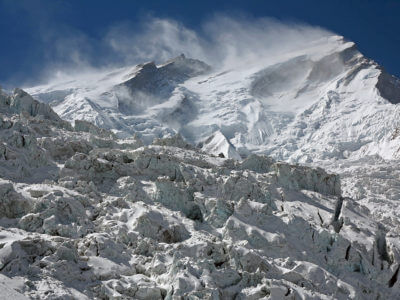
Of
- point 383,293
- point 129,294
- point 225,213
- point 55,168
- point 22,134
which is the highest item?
point 22,134

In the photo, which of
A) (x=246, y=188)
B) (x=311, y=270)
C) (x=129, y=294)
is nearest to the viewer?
(x=129, y=294)

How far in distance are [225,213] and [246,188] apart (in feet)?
18.8

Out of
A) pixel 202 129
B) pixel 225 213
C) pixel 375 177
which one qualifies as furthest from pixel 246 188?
pixel 202 129

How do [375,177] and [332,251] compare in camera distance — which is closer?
[332,251]

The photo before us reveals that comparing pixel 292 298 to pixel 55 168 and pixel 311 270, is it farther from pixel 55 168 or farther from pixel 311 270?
pixel 55 168

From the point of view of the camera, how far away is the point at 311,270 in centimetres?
3078

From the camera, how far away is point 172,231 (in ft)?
107

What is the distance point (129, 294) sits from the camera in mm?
23438

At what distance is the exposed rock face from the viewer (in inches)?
943

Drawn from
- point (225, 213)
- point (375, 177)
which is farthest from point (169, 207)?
point (375, 177)

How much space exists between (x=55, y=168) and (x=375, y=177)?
78344 millimetres

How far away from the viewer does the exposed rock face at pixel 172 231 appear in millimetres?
23953

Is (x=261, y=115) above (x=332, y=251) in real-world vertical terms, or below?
above

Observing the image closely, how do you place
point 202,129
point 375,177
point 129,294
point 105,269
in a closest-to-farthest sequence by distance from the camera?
1. point 129,294
2. point 105,269
3. point 375,177
4. point 202,129
